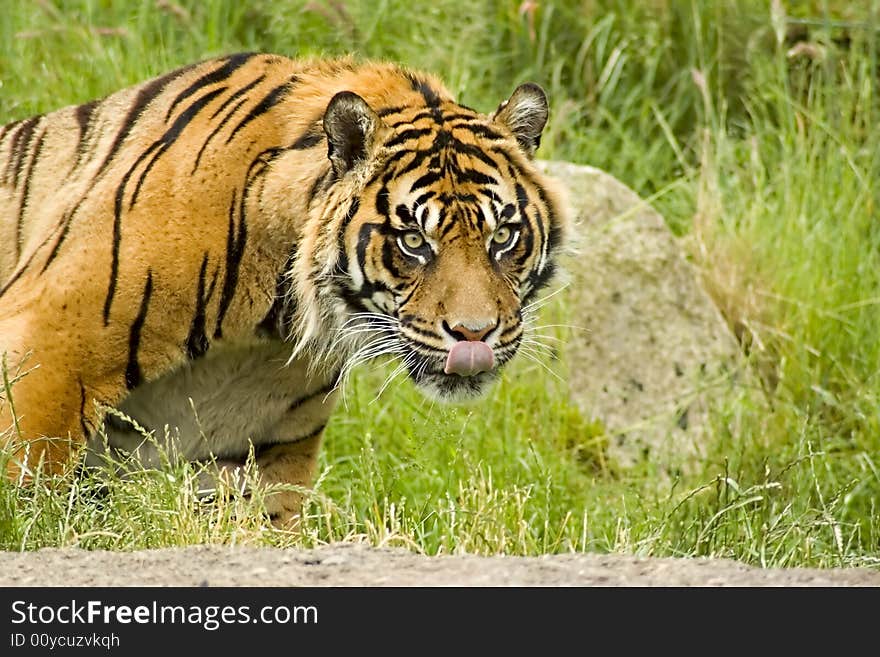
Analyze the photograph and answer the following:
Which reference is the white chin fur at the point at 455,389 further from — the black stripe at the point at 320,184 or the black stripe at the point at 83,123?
the black stripe at the point at 83,123

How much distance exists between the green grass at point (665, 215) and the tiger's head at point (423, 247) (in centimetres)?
40

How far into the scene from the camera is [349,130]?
4.12 m

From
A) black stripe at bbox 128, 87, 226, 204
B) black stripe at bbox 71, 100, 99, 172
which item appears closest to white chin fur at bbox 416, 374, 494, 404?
black stripe at bbox 128, 87, 226, 204

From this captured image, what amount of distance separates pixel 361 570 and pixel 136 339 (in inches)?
52.4

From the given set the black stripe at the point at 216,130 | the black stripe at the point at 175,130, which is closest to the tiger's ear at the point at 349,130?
the black stripe at the point at 216,130

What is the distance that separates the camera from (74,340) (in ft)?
13.6

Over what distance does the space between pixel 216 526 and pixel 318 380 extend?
108 cm

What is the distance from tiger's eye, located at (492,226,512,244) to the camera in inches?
164

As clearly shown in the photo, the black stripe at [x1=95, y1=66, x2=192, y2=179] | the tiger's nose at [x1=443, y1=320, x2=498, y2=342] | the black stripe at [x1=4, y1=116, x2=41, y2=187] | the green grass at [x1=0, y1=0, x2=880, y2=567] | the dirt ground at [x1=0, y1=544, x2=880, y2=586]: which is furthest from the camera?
the black stripe at [x1=4, y1=116, x2=41, y2=187]

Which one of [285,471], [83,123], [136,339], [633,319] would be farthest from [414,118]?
[633,319]

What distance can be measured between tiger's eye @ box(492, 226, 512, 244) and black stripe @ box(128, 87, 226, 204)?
1009 mm

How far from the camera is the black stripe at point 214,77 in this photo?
4.56 metres

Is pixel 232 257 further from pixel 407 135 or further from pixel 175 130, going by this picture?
pixel 407 135

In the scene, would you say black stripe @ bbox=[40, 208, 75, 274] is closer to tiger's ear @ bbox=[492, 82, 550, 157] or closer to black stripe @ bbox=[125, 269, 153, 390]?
black stripe @ bbox=[125, 269, 153, 390]
